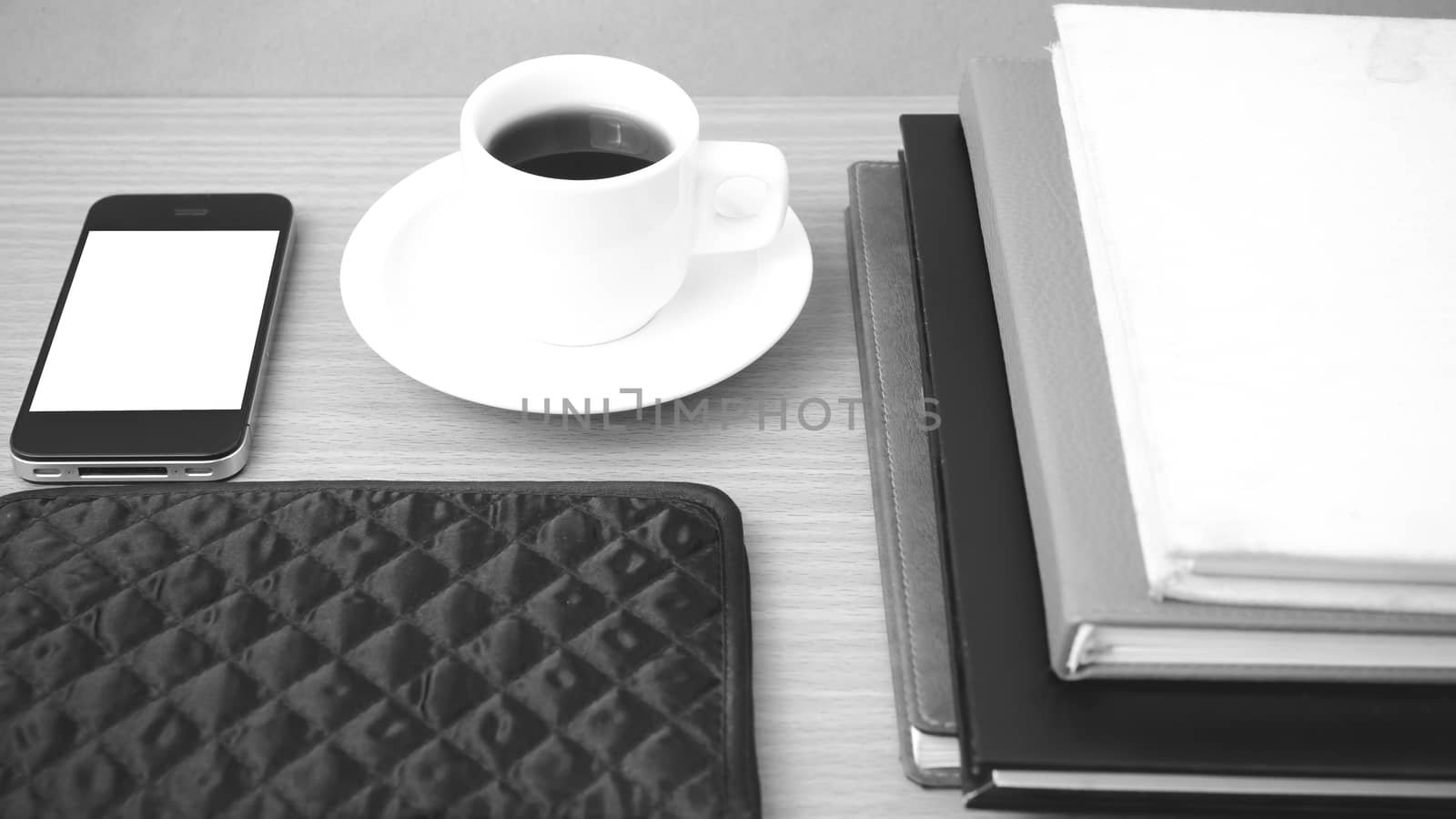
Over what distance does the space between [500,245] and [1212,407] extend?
0.26 metres

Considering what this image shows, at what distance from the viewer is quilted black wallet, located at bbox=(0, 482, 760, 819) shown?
38cm

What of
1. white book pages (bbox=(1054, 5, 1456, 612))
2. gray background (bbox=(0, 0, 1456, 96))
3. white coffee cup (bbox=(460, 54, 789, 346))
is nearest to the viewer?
white book pages (bbox=(1054, 5, 1456, 612))

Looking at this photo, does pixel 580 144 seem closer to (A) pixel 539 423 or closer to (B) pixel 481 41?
(A) pixel 539 423

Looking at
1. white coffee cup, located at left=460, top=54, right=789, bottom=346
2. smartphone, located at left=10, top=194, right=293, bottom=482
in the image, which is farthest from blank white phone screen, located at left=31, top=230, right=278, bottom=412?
white coffee cup, located at left=460, top=54, right=789, bottom=346

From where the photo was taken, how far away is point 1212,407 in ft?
1.23

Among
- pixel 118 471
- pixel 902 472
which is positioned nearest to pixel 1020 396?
pixel 902 472

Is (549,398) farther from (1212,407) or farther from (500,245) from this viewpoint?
(1212,407)

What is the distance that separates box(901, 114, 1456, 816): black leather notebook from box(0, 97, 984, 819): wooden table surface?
0.18 ft

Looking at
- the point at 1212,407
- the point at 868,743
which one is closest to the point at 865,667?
the point at 868,743

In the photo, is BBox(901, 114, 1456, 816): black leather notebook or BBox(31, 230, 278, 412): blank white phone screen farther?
BBox(31, 230, 278, 412): blank white phone screen

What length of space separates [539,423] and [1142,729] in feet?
0.88

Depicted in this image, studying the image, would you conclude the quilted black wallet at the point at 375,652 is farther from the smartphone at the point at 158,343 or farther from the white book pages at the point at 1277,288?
→ the white book pages at the point at 1277,288

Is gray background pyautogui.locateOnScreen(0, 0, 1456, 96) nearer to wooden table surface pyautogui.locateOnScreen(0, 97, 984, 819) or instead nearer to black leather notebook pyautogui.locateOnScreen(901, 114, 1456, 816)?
wooden table surface pyautogui.locateOnScreen(0, 97, 984, 819)

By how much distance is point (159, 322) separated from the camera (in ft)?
1.73
